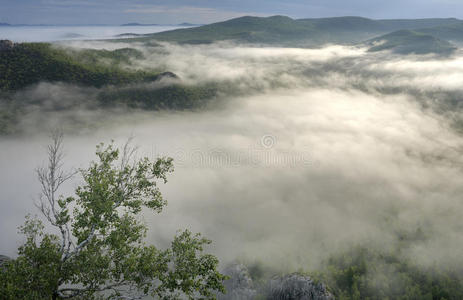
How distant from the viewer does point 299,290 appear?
5106cm

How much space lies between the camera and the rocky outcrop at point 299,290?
4988cm

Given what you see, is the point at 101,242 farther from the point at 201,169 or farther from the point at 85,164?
the point at 85,164

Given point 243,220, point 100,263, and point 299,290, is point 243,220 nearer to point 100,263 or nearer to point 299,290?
point 299,290

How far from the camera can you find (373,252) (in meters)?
80.2

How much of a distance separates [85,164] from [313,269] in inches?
6589

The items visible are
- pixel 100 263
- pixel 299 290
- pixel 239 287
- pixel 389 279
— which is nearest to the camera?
pixel 100 263

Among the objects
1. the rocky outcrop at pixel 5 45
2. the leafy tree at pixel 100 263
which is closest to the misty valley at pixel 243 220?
the leafy tree at pixel 100 263

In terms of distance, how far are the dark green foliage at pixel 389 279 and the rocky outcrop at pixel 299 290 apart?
50.0 ft

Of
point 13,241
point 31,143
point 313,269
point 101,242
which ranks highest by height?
point 101,242

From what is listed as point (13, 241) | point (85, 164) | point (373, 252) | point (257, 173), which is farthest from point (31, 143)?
point (373, 252)

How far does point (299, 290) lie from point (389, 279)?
33531 millimetres

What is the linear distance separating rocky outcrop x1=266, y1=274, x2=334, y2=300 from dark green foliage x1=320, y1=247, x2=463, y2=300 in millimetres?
15239

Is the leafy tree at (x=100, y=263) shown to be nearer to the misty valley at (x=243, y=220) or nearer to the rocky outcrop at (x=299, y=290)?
the misty valley at (x=243, y=220)

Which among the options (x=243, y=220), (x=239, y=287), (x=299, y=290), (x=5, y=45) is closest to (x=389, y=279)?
(x=299, y=290)
